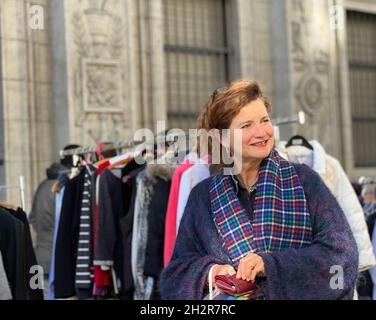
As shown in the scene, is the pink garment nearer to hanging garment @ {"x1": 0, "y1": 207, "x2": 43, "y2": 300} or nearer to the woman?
hanging garment @ {"x1": 0, "y1": 207, "x2": 43, "y2": 300}

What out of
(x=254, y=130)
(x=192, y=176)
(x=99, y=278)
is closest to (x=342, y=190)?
(x=192, y=176)

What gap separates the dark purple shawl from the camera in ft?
8.63

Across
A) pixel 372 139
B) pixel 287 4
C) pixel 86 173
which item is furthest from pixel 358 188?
pixel 372 139

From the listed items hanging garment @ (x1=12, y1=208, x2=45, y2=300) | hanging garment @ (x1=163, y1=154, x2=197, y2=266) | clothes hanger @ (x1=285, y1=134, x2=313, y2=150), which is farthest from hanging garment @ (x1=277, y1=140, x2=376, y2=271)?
hanging garment @ (x1=12, y1=208, x2=45, y2=300)

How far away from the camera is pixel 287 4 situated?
11383 millimetres

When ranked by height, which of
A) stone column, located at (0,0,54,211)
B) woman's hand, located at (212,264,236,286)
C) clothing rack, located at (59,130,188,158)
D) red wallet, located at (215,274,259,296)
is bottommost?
Answer: red wallet, located at (215,274,259,296)

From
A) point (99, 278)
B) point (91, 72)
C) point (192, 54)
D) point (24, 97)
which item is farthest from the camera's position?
point (192, 54)

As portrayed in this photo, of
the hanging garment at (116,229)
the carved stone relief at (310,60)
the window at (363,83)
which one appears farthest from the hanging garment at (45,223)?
the window at (363,83)

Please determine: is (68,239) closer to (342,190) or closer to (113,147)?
(113,147)

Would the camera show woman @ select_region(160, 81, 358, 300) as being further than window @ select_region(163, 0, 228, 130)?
No

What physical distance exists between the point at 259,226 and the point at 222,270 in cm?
21

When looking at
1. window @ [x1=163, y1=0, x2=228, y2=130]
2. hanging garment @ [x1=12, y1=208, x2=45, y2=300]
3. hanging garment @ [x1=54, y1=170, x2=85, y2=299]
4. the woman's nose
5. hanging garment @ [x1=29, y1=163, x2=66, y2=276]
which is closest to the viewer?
the woman's nose

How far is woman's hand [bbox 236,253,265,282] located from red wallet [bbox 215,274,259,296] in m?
0.03

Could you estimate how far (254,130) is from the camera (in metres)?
2.83
